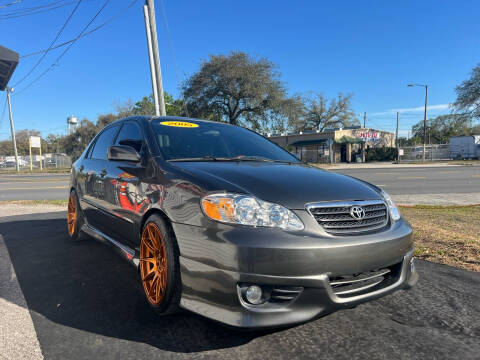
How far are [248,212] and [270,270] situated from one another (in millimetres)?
359

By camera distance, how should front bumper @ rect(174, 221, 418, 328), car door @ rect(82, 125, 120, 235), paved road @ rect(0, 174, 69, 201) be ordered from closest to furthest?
front bumper @ rect(174, 221, 418, 328), car door @ rect(82, 125, 120, 235), paved road @ rect(0, 174, 69, 201)

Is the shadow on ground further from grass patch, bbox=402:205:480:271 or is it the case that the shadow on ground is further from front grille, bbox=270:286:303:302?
grass patch, bbox=402:205:480:271

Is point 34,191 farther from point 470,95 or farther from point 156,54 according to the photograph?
point 470,95

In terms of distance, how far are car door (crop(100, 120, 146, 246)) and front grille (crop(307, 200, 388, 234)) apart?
1440 millimetres

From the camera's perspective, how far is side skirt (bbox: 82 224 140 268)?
9.19ft

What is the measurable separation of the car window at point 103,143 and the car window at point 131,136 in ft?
0.83

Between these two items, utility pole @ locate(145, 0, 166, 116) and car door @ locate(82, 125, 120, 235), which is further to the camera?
utility pole @ locate(145, 0, 166, 116)

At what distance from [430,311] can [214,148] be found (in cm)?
224

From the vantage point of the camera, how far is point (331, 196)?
2.20m

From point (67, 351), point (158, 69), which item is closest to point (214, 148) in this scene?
point (67, 351)

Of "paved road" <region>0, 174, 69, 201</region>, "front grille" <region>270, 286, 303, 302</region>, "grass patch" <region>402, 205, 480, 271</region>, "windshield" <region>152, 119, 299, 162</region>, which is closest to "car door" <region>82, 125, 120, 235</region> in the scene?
"windshield" <region>152, 119, 299, 162</region>

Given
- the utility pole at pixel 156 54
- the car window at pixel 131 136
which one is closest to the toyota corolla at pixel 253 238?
the car window at pixel 131 136

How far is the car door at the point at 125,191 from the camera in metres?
2.89

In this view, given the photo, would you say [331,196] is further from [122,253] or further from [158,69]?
[158,69]
